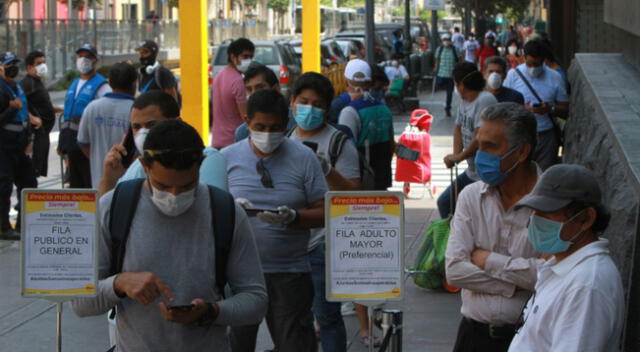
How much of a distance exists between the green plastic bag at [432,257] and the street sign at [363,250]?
4.36m

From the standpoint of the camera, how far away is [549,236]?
3.71m

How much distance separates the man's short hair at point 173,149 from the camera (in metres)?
3.82

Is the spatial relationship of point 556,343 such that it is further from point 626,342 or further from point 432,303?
point 432,303

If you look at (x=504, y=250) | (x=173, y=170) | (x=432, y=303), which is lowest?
(x=432, y=303)

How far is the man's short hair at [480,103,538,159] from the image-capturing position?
4.69m

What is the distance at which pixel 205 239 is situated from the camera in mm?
3945

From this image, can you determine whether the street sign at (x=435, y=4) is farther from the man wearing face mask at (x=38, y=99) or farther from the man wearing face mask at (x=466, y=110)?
the man wearing face mask at (x=466, y=110)

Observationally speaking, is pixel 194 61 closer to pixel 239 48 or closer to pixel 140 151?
pixel 239 48

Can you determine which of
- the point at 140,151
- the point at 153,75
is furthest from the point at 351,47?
the point at 140,151

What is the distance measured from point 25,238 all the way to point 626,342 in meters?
2.35

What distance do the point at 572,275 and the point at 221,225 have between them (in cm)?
124

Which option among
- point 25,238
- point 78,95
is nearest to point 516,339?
point 25,238

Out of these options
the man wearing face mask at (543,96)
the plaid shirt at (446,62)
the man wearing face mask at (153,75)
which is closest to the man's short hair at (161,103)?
the man wearing face mask at (153,75)

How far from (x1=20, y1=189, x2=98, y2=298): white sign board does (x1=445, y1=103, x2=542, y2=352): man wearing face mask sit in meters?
1.46
